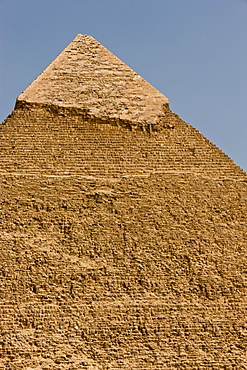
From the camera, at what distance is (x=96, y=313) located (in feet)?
19.8

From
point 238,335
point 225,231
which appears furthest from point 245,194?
point 238,335

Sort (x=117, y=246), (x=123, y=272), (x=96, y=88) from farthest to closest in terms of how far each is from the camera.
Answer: (x=96, y=88)
(x=117, y=246)
(x=123, y=272)

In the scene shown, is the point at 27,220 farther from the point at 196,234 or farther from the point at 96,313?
the point at 196,234

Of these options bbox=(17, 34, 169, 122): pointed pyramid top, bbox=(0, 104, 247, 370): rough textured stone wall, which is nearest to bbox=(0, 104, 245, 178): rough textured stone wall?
bbox=(0, 104, 247, 370): rough textured stone wall

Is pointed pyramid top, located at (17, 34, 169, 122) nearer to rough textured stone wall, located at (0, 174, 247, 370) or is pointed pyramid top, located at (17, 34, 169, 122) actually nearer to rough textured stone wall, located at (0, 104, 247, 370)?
rough textured stone wall, located at (0, 104, 247, 370)

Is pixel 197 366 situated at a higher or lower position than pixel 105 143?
lower

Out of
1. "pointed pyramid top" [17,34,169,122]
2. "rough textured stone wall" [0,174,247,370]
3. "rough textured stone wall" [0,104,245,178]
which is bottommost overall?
"rough textured stone wall" [0,174,247,370]

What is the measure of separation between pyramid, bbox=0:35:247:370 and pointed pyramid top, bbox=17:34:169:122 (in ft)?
0.13

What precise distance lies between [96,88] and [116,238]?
3423mm

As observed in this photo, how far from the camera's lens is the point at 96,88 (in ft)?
27.4

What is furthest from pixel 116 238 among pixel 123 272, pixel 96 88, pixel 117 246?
pixel 96 88

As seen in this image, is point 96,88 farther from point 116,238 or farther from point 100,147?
point 116,238

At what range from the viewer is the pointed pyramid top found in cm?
804

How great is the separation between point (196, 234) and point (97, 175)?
79.3 inches
